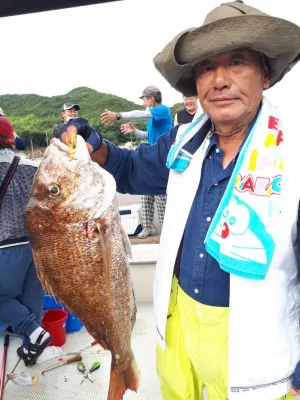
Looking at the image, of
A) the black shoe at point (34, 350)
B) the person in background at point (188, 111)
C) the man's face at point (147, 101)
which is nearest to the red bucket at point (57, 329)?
the black shoe at point (34, 350)

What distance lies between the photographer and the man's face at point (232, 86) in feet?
4.83

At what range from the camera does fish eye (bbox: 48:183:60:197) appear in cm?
161

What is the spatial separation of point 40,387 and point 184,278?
184cm

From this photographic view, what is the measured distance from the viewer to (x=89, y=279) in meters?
1.65

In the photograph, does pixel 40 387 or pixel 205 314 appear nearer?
pixel 205 314

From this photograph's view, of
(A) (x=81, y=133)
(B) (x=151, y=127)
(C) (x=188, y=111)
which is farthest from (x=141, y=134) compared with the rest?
(A) (x=81, y=133)

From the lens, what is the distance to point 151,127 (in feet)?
16.9

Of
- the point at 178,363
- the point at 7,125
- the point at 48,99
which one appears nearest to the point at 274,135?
the point at 178,363

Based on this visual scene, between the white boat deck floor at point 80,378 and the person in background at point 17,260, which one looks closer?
the white boat deck floor at point 80,378

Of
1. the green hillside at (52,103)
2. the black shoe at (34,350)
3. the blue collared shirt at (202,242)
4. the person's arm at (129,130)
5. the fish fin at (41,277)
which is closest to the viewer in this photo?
the blue collared shirt at (202,242)

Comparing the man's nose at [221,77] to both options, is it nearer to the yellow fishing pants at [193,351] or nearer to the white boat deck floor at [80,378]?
the yellow fishing pants at [193,351]

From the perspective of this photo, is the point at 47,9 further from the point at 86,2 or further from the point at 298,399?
the point at 298,399

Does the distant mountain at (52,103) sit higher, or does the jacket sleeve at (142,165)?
the distant mountain at (52,103)

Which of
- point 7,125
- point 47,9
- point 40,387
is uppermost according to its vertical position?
point 47,9
